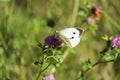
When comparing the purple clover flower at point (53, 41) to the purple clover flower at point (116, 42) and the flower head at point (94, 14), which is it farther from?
the flower head at point (94, 14)

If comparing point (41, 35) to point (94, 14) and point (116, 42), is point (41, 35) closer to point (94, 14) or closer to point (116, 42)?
point (94, 14)

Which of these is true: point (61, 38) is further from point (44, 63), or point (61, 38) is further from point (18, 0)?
point (18, 0)

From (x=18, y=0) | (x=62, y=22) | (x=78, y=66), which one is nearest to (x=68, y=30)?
(x=78, y=66)

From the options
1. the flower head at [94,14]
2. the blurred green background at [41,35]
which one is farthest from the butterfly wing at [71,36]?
the blurred green background at [41,35]

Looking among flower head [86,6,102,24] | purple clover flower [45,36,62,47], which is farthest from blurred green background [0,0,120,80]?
purple clover flower [45,36,62,47]

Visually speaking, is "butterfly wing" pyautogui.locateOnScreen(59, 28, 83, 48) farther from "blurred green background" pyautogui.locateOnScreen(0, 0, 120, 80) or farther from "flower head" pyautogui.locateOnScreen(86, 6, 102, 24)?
"blurred green background" pyautogui.locateOnScreen(0, 0, 120, 80)

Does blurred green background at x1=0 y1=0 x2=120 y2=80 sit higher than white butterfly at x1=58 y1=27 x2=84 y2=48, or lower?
lower

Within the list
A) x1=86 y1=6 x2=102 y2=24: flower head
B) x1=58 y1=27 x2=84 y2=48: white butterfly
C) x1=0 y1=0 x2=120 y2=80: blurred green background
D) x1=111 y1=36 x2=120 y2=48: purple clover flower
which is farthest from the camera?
x1=0 y1=0 x2=120 y2=80: blurred green background

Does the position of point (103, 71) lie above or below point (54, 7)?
below
